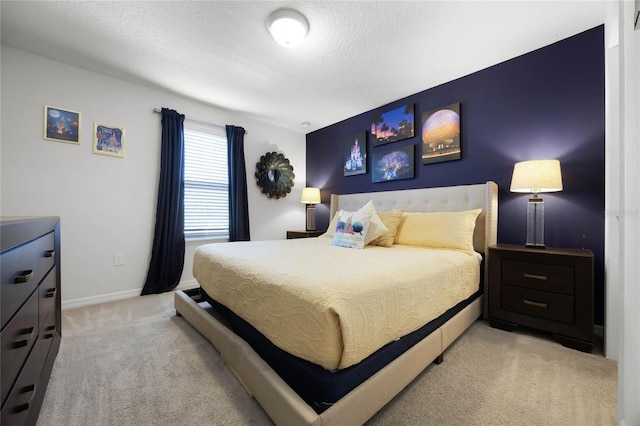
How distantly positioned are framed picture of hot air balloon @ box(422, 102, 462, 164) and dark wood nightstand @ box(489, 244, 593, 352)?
1207 mm

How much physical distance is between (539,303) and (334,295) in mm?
1874

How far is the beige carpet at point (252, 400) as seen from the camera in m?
1.17

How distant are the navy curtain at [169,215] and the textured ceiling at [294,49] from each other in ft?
1.76

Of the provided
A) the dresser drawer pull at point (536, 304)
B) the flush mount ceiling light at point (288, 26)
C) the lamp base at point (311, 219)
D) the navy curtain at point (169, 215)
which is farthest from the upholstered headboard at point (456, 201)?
the navy curtain at point (169, 215)

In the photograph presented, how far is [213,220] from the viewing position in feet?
11.8

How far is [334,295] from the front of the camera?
99 cm

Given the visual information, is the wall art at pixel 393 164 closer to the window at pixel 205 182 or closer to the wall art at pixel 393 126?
the wall art at pixel 393 126

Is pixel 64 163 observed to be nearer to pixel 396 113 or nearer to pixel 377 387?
pixel 377 387

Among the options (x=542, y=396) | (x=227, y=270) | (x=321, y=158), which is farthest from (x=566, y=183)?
(x=321, y=158)

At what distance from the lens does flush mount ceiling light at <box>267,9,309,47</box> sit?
182 cm

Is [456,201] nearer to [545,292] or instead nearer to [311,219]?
[545,292]

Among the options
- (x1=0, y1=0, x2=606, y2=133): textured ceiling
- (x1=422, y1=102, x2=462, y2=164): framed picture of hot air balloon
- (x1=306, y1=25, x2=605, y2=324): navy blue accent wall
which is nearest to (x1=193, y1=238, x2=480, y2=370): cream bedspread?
(x1=306, y1=25, x2=605, y2=324): navy blue accent wall

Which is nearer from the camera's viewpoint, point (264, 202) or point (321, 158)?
point (264, 202)

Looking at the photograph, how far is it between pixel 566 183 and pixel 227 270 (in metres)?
2.85
